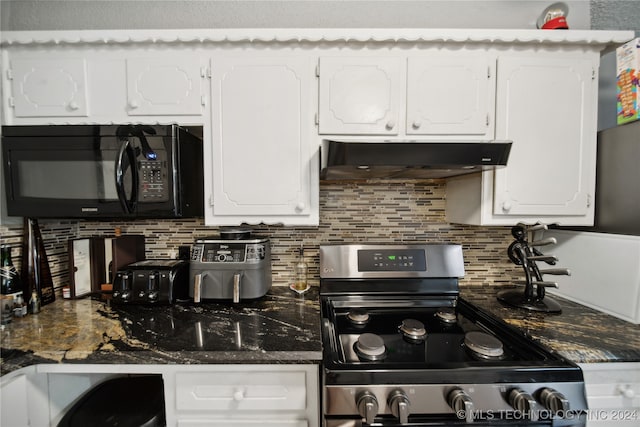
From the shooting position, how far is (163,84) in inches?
50.4

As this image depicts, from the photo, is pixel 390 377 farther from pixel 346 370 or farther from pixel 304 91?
pixel 304 91

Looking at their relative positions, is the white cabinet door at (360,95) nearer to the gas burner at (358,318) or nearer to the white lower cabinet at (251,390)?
the gas burner at (358,318)

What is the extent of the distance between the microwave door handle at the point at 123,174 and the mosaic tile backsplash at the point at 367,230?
0.41 meters

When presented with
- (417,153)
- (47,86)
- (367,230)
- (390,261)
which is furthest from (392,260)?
(47,86)

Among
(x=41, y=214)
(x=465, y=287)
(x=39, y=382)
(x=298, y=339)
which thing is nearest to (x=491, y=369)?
(x=298, y=339)

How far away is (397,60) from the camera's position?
1268 mm

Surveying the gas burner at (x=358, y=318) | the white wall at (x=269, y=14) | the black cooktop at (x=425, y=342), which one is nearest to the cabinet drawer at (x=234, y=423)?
the black cooktop at (x=425, y=342)

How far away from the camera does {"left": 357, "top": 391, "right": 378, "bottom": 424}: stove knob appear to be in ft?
2.55

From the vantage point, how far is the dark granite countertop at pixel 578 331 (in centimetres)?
91

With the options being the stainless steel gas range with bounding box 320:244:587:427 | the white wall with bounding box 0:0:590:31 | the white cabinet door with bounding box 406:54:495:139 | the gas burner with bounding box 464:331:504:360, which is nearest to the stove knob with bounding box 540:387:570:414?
the stainless steel gas range with bounding box 320:244:587:427

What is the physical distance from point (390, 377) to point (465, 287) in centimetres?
102

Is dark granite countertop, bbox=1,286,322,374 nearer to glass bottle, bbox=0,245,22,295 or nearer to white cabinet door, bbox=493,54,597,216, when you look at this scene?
glass bottle, bbox=0,245,22,295

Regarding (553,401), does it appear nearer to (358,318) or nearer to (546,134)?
(358,318)

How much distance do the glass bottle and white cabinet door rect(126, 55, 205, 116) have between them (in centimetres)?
84
